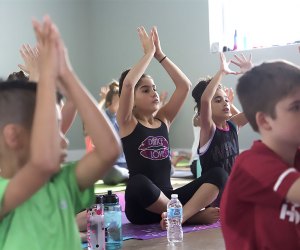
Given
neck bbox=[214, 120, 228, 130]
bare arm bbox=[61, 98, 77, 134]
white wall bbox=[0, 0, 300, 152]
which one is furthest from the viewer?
white wall bbox=[0, 0, 300, 152]

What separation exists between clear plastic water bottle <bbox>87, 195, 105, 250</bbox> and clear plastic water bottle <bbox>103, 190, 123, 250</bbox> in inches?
4.1

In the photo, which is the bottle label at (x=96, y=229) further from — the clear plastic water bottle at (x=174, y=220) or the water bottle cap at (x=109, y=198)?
the clear plastic water bottle at (x=174, y=220)

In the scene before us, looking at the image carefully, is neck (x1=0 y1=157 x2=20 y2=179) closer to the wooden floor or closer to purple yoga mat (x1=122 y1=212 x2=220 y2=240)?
the wooden floor

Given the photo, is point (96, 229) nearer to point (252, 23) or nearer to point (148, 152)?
point (148, 152)

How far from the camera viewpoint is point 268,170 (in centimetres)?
116

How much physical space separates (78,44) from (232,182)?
5.64 metres

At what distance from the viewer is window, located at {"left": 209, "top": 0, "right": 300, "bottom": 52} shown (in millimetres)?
4895

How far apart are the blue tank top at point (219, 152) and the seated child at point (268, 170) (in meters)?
1.61

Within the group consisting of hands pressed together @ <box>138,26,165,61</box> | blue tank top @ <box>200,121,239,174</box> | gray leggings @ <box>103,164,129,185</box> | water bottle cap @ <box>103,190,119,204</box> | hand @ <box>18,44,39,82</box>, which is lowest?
gray leggings @ <box>103,164,129,185</box>

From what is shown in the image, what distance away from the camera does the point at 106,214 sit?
2.35 m

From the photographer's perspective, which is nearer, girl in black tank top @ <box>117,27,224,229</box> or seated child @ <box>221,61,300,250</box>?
seated child @ <box>221,61,300,250</box>

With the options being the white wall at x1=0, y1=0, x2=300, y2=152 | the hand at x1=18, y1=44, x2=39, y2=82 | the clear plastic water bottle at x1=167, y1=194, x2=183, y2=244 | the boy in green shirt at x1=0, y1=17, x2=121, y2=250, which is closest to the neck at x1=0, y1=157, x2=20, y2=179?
the boy in green shirt at x1=0, y1=17, x2=121, y2=250

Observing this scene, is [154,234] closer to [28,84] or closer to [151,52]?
[151,52]

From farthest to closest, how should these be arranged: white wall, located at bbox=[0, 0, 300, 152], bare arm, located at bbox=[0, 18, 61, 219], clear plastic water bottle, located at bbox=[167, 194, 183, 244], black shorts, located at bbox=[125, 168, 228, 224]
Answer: white wall, located at bbox=[0, 0, 300, 152] < black shorts, located at bbox=[125, 168, 228, 224] < clear plastic water bottle, located at bbox=[167, 194, 183, 244] < bare arm, located at bbox=[0, 18, 61, 219]
